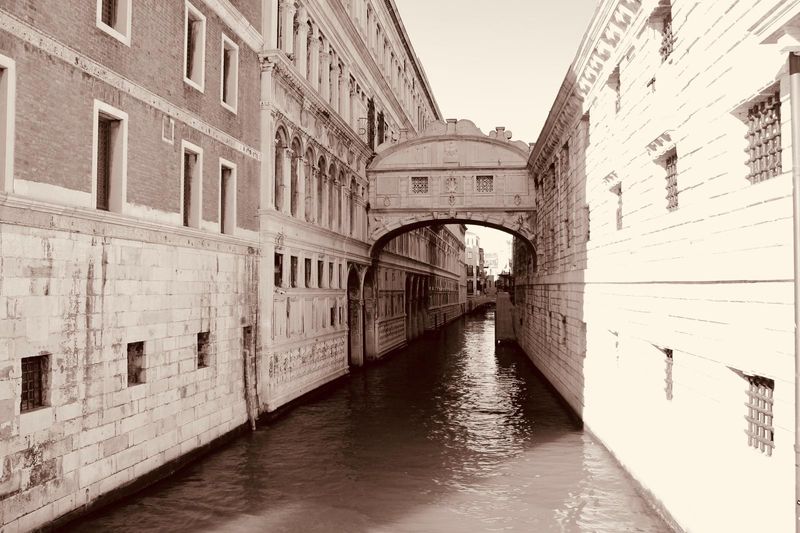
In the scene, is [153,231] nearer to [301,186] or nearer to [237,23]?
[237,23]

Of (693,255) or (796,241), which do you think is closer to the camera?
(796,241)

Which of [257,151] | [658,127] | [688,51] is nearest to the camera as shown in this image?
[688,51]

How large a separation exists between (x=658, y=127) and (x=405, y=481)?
7.13m

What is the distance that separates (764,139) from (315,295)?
1526cm

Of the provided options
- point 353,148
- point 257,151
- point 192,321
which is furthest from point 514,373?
point 192,321

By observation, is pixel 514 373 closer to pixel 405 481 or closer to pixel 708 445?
pixel 405 481

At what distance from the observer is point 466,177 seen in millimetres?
27250

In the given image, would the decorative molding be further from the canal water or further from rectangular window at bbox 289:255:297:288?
the canal water

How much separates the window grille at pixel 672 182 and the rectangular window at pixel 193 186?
8.55 metres

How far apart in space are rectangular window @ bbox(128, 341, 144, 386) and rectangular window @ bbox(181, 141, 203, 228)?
2.89 metres

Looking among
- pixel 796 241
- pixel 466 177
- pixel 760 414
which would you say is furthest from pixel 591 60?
pixel 466 177

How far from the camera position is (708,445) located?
26.3ft

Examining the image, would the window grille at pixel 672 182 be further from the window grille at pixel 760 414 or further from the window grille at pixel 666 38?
the window grille at pixel 760 414

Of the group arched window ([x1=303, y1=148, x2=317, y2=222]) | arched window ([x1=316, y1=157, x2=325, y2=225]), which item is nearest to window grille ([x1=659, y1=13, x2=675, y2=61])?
arched window ([x1=303, y1=148, x2=317, y2=222])
